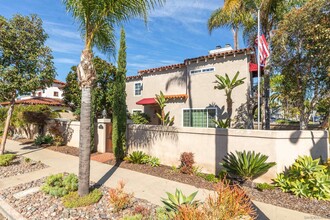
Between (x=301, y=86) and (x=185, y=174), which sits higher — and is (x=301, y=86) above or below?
above

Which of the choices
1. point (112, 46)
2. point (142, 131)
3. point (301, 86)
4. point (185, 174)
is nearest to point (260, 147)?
point (185, 174)

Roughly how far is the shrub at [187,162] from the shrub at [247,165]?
1.40 meters

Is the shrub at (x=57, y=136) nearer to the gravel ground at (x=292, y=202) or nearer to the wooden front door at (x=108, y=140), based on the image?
the wooden front door at (x=108, y=140)

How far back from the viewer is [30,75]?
1059 cm

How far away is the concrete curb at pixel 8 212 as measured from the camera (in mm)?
4917

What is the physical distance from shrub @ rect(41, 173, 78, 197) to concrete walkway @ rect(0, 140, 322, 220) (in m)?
1.23

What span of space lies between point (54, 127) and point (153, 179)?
10113 millimetres

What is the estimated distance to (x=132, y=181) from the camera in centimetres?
741

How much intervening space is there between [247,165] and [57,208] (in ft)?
19.4

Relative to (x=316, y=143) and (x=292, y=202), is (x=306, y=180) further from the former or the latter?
(x=316, y=143)

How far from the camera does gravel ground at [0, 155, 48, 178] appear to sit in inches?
330

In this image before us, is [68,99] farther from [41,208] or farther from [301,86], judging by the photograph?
Answer: [301,86]

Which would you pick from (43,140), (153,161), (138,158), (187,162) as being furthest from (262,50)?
(43,140)

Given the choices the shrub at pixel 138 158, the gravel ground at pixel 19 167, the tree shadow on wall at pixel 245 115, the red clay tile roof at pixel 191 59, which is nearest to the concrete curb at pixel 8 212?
the gravel ground at pixel 19 167
